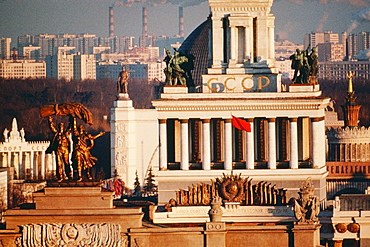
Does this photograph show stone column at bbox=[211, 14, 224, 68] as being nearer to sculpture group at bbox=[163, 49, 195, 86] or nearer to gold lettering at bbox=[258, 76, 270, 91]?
sculpture group at bbox=[163, 49, 195, 86]

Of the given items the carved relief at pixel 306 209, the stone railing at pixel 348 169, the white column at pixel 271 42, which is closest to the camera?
the carved relief at pixel 306 209

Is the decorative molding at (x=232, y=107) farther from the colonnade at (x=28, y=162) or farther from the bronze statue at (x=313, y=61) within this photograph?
the colonnade at (x=28, y=162)

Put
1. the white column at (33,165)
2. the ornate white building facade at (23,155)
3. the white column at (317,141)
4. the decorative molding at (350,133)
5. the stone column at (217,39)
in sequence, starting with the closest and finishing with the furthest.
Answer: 1. the white column at (317,141)
2. the stone column at (217,39)
3. the decorative molding at (350,133)
4. the white column at (33,165)
5. the ornate white building facade at (23,155)

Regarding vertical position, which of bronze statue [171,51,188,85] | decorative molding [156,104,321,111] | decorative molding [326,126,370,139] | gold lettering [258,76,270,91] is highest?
bronze statue [171,51,188,85]

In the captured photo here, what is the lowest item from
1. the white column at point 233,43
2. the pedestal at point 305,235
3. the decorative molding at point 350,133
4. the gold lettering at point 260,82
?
the pedestal at point 305,235

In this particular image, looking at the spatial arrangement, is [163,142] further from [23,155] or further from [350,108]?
[23,155]

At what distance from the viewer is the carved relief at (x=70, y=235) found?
260ft

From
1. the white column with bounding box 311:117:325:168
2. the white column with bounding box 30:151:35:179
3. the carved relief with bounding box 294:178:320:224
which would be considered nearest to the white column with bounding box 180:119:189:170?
the white column with bounding box 311:117:325:168

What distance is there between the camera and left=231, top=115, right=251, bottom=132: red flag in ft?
307

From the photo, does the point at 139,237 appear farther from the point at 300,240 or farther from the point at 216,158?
the point at 216,158

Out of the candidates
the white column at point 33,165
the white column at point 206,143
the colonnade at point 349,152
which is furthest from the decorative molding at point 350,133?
the white column at point 33,165

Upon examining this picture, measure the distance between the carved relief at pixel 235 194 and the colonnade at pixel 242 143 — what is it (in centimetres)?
306

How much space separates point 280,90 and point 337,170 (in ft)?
63.8

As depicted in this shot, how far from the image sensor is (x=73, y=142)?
80.2 meters
